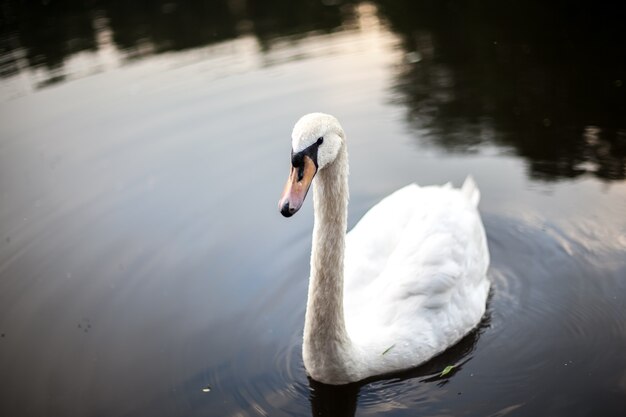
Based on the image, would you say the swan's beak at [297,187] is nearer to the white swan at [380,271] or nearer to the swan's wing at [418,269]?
the white swan at [380,271]

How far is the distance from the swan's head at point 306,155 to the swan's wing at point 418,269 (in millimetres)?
1612

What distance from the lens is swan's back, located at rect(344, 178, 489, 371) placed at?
5.43 m

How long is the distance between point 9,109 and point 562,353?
11018 millimetres

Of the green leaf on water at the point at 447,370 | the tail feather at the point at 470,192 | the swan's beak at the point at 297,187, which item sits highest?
the swan's beak at the point at 297,187

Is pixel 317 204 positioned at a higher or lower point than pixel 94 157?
higher

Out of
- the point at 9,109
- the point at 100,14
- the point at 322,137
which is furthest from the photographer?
the point at 100,14

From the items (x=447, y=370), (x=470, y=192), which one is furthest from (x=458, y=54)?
(x=447, y=370)

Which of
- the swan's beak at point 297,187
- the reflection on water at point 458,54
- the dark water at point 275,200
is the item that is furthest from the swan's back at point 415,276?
the reflection on water at point 458,54

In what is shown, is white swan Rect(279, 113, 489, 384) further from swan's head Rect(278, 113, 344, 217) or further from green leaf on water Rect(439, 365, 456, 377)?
green leaf on water Rect(439, 365, 456, 377)

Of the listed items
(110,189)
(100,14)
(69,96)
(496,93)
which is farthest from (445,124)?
(100,14)

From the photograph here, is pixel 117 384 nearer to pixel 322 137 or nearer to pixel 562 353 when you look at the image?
pixel 322 137

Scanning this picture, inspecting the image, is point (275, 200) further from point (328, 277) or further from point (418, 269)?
point (328, 277)

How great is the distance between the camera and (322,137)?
4410 millimetres

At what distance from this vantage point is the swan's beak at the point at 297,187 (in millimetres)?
4180
